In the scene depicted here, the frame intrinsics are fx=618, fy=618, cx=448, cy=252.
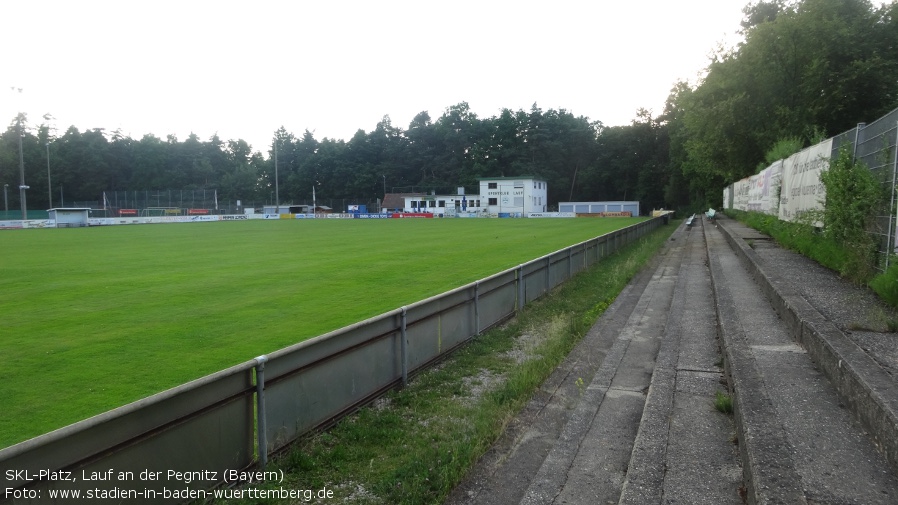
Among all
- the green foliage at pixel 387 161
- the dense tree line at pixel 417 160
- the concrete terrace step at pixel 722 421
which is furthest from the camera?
Result: the green foliage at pixel 387 161

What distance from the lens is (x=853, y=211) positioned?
28.5ft

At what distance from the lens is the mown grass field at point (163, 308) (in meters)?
7.16

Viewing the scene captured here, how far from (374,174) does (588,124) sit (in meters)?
37.1

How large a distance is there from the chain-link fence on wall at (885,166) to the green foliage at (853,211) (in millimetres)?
135

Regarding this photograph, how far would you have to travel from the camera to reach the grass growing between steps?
4.50 meters

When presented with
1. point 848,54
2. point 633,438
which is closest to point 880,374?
point 633,438

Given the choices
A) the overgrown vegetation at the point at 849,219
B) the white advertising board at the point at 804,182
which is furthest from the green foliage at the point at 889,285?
the white advertising board at the point at 804,182

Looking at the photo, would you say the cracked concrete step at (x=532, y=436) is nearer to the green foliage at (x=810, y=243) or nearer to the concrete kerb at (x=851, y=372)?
the concrete kerb at (x=851, y=372)

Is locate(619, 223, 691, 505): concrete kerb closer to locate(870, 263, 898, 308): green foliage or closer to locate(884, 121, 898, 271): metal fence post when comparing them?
locate(870, 263, 898, 308): green foliage

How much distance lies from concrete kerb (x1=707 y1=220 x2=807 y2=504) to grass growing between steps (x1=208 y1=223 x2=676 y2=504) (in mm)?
1910

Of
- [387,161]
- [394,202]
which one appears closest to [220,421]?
[394,202]

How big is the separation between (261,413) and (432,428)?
1.75m

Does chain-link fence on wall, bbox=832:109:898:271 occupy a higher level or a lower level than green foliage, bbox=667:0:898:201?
lower

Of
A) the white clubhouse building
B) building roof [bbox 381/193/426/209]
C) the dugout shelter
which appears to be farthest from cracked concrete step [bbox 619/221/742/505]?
building roof [bbox 381/193/426/209]
